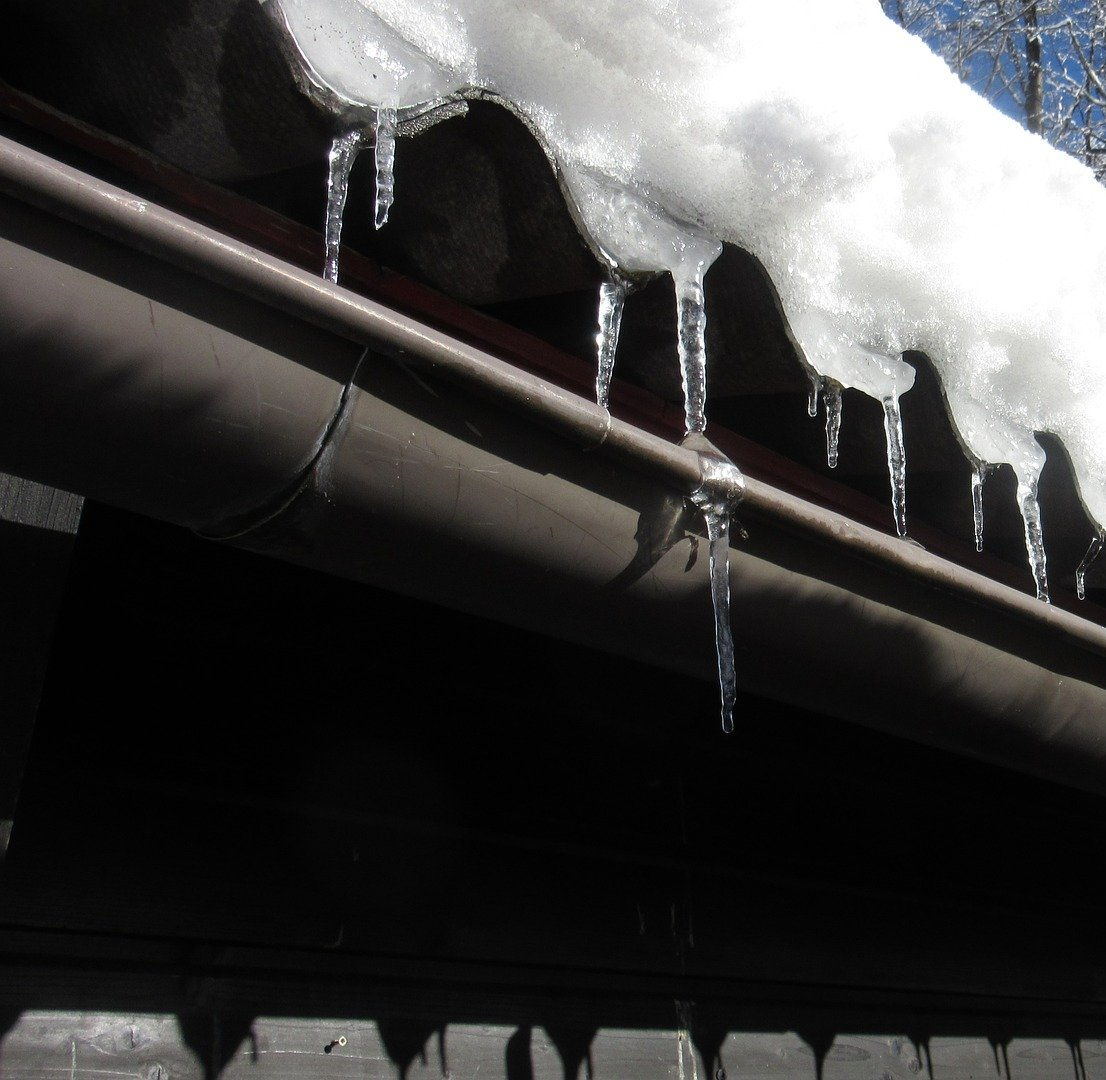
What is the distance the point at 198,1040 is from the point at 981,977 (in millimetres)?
2053

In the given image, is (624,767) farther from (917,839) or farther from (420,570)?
(420,570)

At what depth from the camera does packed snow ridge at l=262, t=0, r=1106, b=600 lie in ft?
3.90

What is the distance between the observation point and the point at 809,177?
1.46 m

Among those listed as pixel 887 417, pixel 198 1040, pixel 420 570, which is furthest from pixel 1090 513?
pixel 198 1040

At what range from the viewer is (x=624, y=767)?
2.23 m

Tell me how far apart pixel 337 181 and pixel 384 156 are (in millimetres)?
57

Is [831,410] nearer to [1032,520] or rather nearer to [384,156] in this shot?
[1032,520]

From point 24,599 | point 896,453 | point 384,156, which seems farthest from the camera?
point 896,453

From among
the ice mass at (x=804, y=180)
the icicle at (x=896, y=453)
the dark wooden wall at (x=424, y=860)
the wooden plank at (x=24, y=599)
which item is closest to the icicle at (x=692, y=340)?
the ice mass at (x=804, y=180)

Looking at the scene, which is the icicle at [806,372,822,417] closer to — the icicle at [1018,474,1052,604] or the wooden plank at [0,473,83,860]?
the icicle at [1018,474,1052,604]

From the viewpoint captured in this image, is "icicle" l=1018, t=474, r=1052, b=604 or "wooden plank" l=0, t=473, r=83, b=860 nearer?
"wooden plank" l=0, t=473, r=83, b=860

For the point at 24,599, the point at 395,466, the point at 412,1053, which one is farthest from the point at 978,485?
the point at 24,599

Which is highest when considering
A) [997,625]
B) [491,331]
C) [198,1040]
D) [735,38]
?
[735,38]

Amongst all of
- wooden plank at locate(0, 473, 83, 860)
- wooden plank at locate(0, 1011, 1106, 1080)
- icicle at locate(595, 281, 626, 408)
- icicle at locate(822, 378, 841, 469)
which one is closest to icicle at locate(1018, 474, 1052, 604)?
icicle at locate(822, 378, 841, 469)
